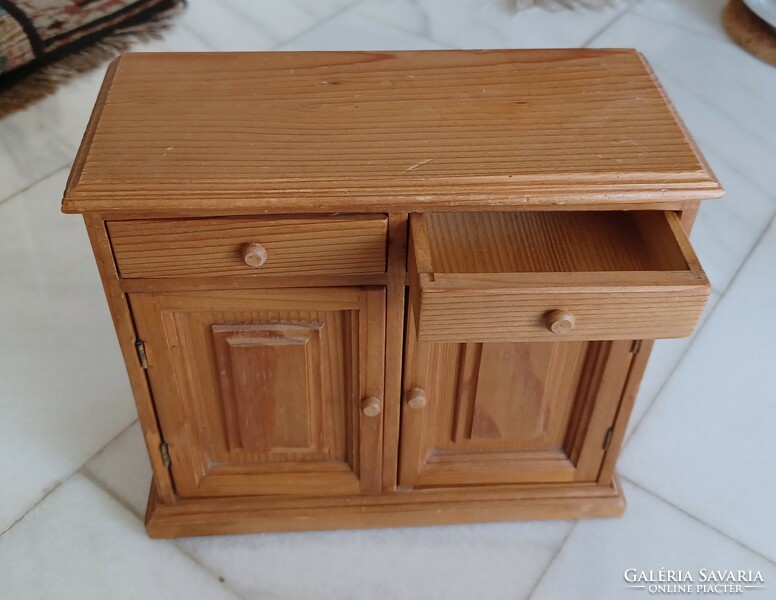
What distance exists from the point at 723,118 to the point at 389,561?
1.42 meters

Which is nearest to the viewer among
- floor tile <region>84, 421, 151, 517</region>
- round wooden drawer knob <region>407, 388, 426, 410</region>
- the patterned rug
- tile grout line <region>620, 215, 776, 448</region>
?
round wooden drawer knob <region>407, 388, 426, 410</region>

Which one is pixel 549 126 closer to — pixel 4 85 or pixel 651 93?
pixel 651 93

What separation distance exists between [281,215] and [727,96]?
162 centimetres

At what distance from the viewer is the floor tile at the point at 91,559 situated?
3.47 feet

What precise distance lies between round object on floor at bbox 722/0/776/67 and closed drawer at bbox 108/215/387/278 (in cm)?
178

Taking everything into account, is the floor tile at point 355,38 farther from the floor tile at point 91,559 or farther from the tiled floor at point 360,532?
the floor tile at point 91,559

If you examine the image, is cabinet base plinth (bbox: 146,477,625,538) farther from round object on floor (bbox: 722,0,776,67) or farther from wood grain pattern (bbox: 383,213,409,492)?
round object on floor (bbox: 722,0,776,67)

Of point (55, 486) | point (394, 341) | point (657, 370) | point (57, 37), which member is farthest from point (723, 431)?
point (57, 37)

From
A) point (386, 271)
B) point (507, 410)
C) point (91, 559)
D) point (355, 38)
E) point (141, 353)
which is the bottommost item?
point (91, 559)

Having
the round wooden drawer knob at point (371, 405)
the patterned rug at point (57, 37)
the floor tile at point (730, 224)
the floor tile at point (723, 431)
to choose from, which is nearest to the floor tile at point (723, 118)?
the floor tile at point (730, 224)

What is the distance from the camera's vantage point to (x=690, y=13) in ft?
7.64

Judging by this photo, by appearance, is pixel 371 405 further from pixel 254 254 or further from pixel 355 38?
pixel 355 38

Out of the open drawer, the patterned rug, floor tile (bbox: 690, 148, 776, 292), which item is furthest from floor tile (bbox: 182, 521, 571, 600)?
the patterned rug

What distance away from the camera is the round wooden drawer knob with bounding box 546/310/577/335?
73cm
